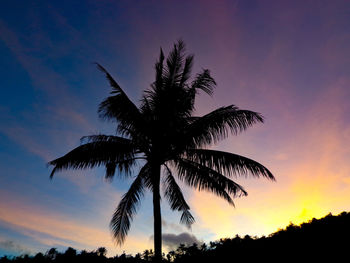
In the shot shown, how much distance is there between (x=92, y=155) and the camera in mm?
7812

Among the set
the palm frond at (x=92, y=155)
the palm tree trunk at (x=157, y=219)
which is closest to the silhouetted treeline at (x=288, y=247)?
the palm tree trunk at (x=157, y=219)

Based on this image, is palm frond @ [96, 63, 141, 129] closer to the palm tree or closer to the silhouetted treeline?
the palm tree

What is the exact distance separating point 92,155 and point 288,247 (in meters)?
5.87

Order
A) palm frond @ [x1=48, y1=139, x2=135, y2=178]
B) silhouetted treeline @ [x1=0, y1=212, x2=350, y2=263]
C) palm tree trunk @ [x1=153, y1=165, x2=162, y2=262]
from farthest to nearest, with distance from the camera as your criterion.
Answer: palm frond @ [x1=48, y1=139, x2=135, y2=178] < palm tree trunk @ [x1=153, y1=165, x2=162, y2=262] < silhouetted treeline @ [x1=0, y1=212, x2=350, y2=263]

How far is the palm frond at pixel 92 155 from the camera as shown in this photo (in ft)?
25.6

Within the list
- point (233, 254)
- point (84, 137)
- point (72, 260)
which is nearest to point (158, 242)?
point (72, 260)

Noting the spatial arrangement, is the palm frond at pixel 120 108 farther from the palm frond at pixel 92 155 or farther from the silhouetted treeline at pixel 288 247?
the silhouetted treeline at pixel 288 247

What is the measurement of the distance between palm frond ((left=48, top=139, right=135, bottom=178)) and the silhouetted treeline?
282 centimetres

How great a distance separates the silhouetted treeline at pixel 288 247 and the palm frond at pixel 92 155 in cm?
282

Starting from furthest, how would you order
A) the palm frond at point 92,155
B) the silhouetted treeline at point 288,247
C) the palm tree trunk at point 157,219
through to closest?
the palm frond at point 92,155
the palm tree trunk at point 157,219
the silhouetted treeline at point 288,247

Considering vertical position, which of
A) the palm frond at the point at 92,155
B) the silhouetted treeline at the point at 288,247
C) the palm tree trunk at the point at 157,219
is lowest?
the silhouetted treeline at the point at 288,247

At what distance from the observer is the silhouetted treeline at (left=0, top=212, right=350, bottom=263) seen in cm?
369

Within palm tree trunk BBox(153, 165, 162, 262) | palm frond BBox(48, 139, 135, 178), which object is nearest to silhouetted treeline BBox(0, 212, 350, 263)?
palm tree trunk BBox(153, 165, 162, 262)

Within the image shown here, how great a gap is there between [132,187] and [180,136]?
244cm
